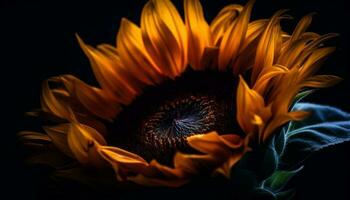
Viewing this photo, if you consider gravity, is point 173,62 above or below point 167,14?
below

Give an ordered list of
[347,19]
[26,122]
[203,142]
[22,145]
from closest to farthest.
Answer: [203,142] < [22,145] < [347,19] < [26,122]

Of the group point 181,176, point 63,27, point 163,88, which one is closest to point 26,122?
point 63,27

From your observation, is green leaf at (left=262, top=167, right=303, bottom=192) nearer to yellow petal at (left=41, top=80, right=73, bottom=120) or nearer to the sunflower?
the sunflower

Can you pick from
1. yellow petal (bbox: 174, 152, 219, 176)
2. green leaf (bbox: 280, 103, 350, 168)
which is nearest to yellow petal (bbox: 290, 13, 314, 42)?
green leaf (bbox: 280, 103, 350, 168)

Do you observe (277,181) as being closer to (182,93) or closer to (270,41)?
(270,41)

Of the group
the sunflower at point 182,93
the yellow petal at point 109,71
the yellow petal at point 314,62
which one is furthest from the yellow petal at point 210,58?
the yellow petal at point 314,62

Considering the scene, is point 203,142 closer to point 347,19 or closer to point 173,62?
point 173,62

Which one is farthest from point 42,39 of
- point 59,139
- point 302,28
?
point 302,28
